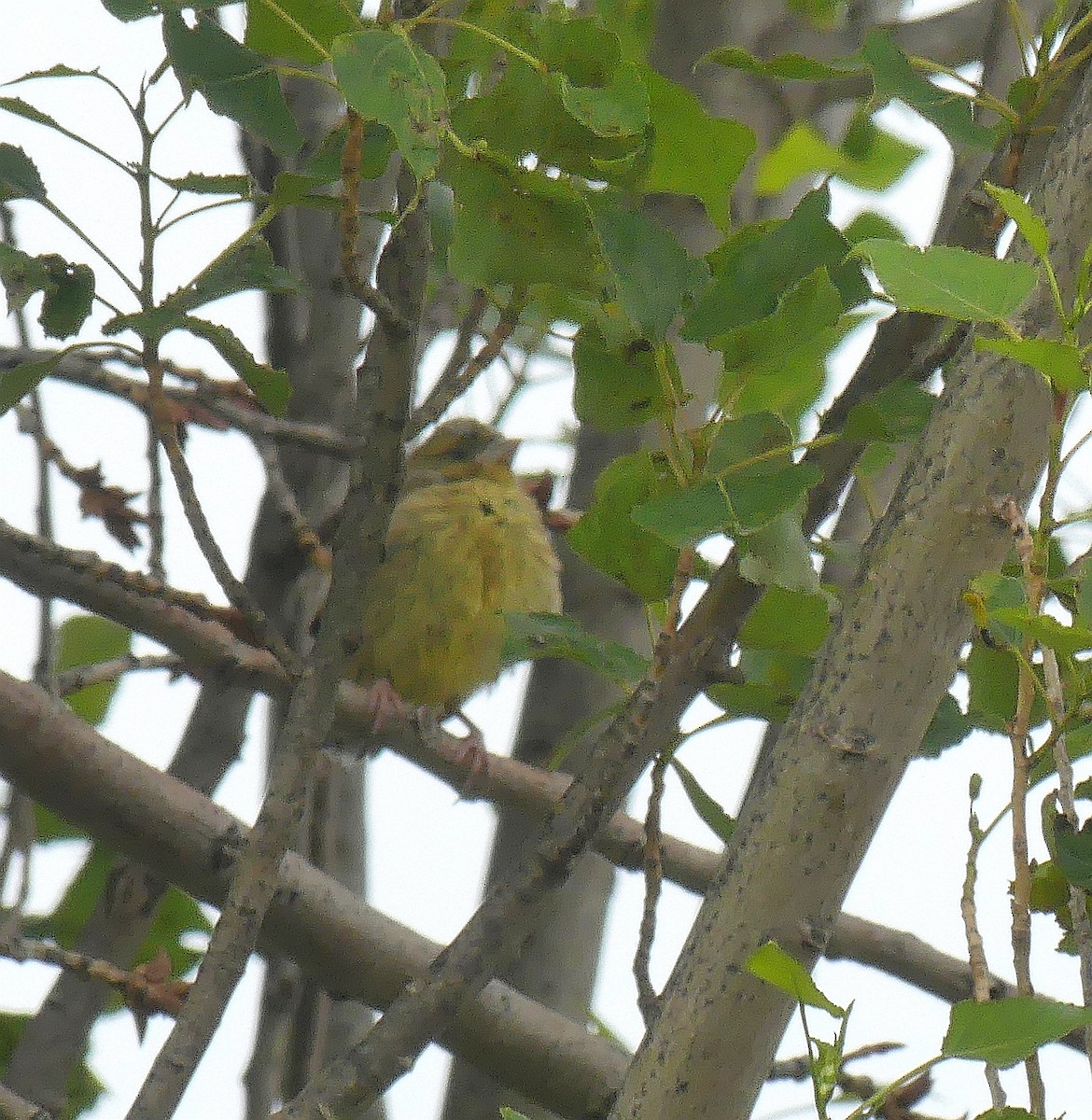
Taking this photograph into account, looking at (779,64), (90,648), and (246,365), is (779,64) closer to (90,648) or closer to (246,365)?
(246,365)

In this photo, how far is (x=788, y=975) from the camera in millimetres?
979

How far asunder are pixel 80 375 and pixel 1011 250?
152 cm

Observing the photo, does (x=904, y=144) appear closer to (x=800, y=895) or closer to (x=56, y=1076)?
(x=800, y=895)

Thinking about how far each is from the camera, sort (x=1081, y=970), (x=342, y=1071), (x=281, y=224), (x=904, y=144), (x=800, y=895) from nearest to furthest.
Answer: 1. (x=1081, y=970)
2. (x=800, y=895)
3. (x=342, y=1071)
4. (x=904, y=144)
5. (x=281, y=224)

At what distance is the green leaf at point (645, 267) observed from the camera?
1.22 metres

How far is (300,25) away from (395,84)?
24 cm

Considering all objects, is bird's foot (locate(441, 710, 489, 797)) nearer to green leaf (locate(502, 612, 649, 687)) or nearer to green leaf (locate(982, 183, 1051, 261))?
green leaf (locate(502, 612, 649, 687))

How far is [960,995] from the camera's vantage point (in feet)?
7.75

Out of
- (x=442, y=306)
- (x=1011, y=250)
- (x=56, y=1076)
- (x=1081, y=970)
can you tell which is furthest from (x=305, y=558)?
(x=1081, y=970)

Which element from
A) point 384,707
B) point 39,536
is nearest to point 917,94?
point 39,536

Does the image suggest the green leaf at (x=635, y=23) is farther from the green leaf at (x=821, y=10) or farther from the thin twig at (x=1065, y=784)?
the thin twig at (x=1065, y=784)

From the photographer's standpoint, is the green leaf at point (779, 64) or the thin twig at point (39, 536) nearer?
the green leaf at point (779, 64)

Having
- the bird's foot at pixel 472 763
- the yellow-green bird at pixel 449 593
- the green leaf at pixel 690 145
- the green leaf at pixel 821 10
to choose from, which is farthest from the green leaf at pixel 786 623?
the yellow-green bird at pixel 449 593

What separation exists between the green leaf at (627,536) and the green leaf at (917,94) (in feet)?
1.24
